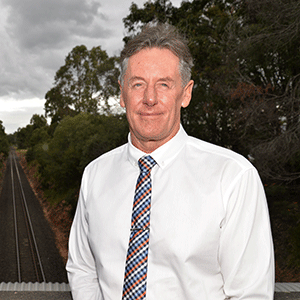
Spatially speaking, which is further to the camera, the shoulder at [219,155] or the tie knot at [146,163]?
the tie knot at [146,163]

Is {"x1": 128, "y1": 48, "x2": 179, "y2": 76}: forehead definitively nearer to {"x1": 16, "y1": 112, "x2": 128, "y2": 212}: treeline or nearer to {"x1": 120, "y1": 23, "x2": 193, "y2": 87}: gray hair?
{"x1": 120, "y1": 23, "x2": 193, "y2": 87}: gray hair

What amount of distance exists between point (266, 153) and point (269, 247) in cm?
966

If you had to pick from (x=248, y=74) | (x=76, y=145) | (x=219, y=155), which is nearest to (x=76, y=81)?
(x=76, y=145)

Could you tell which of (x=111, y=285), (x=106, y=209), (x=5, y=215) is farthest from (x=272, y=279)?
(x=5, y=215)

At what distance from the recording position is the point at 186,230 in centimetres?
159

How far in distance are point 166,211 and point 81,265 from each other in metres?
0.67

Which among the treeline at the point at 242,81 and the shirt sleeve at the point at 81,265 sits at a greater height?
the treeline at the point at 242,81

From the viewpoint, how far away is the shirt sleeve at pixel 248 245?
1.46m

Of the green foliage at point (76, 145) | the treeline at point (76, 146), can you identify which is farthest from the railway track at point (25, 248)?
the green foliage at point (76, 145)

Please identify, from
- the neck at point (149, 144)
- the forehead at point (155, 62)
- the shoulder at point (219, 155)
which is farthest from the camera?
the neck at point (149, 144)

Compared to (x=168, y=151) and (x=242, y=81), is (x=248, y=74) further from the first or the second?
(x=168, y=151)

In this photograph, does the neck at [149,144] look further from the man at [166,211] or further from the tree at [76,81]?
the tree at [76,81]

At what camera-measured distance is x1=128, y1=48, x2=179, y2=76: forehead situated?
1707 mm

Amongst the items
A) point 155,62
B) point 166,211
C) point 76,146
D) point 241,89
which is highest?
point 241,89
